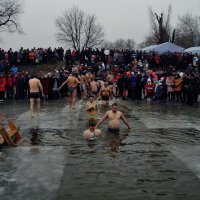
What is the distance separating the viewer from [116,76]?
29.5 m

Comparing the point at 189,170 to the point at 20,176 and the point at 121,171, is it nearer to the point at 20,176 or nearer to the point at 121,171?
the point at 121,171

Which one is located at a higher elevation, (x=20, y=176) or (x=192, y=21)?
(x=192, y=21)

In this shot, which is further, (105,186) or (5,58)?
(5,58)

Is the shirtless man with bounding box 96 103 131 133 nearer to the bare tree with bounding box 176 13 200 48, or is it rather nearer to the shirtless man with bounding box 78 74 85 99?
the shirtless man with bounding box 78 74 85 99

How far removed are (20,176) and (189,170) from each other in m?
3.62

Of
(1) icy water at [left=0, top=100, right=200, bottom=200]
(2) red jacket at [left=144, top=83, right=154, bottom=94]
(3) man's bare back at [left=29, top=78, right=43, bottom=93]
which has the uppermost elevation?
(3) man's bare back at [left=29, top=78, right=43, bottom=93]

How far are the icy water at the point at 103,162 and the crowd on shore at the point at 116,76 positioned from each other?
23.8ft

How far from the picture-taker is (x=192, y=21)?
313 ft

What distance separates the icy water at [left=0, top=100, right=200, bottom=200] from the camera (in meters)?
7.90

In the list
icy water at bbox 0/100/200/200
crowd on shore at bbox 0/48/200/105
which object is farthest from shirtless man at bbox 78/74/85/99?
icy water at bbox 0/100/200/200

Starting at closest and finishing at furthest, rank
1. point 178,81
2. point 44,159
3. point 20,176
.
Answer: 1. point 20,176
2. point 44,159
3. point 178,81

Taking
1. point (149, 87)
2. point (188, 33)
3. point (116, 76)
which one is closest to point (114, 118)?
point (149, 87)

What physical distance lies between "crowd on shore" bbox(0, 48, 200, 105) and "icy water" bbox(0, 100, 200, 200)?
726cm

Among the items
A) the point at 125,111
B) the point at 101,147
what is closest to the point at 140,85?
the point at 125,111
